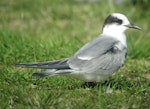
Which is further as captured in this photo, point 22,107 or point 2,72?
point 2,72

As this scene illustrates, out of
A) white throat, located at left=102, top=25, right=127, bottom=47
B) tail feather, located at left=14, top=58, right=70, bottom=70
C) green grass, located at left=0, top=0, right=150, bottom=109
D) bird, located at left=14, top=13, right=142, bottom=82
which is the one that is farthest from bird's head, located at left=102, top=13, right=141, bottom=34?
tail feather, located at left=14, top=58, right=70, bottom=70

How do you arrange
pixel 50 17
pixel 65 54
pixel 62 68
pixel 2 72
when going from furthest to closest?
pixel 50 17
pixel 65 54
pixel 2 72
pixel 62 68

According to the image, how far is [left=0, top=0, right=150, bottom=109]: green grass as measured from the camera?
4.96m

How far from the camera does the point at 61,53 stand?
→ 693 cm

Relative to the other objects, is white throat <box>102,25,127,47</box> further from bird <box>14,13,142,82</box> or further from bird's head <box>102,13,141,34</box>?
bird <box>14,13,142,82</box>

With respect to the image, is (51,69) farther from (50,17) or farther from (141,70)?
(50,17)

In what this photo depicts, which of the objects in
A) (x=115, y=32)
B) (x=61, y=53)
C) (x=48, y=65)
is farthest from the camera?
(x=61, y=53)

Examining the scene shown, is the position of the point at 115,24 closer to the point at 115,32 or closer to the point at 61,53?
the point at 115,32

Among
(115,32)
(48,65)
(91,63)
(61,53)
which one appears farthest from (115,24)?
(61,53)

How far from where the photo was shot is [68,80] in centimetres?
584

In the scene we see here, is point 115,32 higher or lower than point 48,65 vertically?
higher

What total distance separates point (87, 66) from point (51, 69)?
33 cm

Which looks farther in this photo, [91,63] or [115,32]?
[115,32]

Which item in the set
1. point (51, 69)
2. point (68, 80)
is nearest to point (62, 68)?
point (51, 69)
